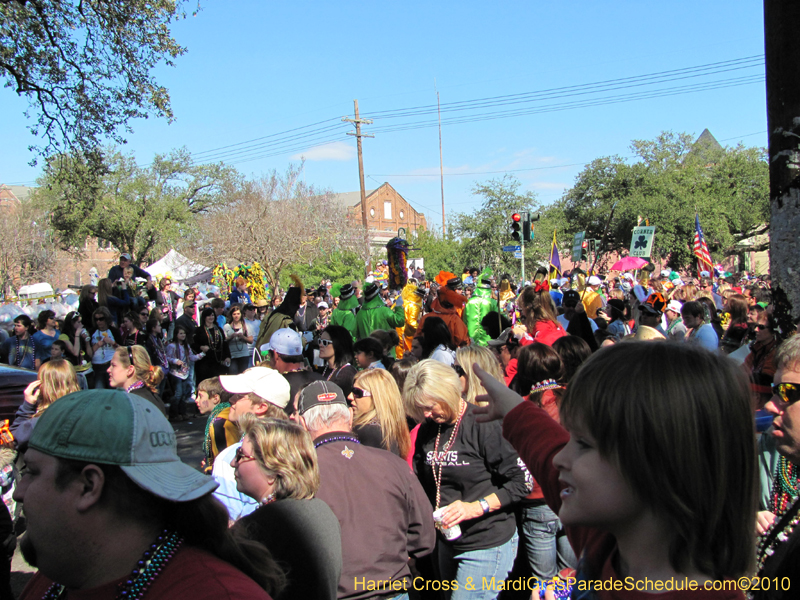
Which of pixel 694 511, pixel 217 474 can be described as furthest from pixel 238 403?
pixel 694 511

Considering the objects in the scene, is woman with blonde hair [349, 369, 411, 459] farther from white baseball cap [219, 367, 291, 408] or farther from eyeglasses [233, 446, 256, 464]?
eyeglasses [233, 446, 256, 464]

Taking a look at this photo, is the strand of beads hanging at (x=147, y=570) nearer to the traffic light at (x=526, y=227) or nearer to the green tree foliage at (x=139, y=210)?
the traffic light at (x=526, y=227)

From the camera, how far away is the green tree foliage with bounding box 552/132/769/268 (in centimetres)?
3619

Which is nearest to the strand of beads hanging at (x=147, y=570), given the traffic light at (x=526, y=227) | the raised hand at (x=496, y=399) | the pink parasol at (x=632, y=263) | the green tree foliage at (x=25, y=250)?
the raised hand at (x=496, y=399)

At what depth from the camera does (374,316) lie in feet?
28.8

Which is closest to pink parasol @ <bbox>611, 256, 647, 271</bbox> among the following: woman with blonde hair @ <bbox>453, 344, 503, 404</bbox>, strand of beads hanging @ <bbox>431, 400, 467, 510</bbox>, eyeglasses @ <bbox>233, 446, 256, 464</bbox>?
woman with blonde hair @ <bbox>453, 344, 503, 404</bbox>

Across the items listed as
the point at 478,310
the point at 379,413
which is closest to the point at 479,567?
the point at 379,413

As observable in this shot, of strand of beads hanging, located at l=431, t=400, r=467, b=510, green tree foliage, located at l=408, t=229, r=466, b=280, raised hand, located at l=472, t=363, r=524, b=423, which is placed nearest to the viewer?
raised hand, located at l=472, t=363, r=524, b=423

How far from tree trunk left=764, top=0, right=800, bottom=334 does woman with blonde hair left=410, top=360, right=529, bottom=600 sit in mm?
2391

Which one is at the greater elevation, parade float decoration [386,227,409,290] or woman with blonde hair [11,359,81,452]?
parade float decoration [386,227,409,290]

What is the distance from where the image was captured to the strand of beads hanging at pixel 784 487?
231cm

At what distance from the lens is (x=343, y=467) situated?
110 inches

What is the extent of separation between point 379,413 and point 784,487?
2383 mm

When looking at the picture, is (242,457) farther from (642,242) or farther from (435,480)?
(642,242)
